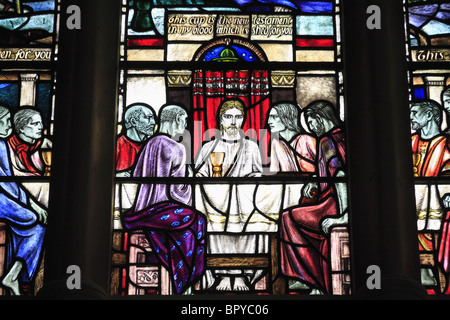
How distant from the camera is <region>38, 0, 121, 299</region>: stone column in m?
8.06

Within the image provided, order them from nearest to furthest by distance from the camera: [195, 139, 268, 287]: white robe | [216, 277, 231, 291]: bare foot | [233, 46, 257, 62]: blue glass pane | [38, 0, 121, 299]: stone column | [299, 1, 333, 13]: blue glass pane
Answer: [38, 0, 121, 299]: stone column, [216, 277, 231, 291]: bare foot, [195, 139, 268, 287]: white robe, [233, 46, 257, 62]: blue glass pane, [299, 1, 333, 13]: blue glass pane

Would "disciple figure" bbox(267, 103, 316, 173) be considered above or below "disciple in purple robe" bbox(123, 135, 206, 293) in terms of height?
above

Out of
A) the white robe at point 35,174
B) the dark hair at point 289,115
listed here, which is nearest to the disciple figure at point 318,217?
the dark hair at point 289,115

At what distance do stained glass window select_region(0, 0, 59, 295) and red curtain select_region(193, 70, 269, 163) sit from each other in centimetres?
134

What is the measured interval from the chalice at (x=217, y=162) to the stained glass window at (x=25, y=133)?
4.83 feet

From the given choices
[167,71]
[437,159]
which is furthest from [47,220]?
[437,159]

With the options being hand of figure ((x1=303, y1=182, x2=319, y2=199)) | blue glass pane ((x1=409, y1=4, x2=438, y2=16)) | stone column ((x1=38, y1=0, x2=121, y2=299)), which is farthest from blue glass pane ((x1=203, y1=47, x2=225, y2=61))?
blue glass pane ((x1=409, y1=4, x2=438, y2=16))

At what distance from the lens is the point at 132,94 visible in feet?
30.3

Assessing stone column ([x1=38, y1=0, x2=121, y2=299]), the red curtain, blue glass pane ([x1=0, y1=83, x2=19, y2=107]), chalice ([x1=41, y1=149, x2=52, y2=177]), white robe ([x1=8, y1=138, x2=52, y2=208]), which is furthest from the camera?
blue glass pane ([x1=0, y1=83, x2=19, y2=107])

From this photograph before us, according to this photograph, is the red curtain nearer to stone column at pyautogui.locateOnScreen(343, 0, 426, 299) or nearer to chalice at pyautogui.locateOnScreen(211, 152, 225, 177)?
chalice at pyautogui.locateOnScreen(211, 152, 225, 177)

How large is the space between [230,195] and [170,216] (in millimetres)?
561

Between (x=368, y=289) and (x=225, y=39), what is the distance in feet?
9.41

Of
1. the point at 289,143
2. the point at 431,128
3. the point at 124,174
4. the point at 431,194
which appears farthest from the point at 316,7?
the point at 124,174
